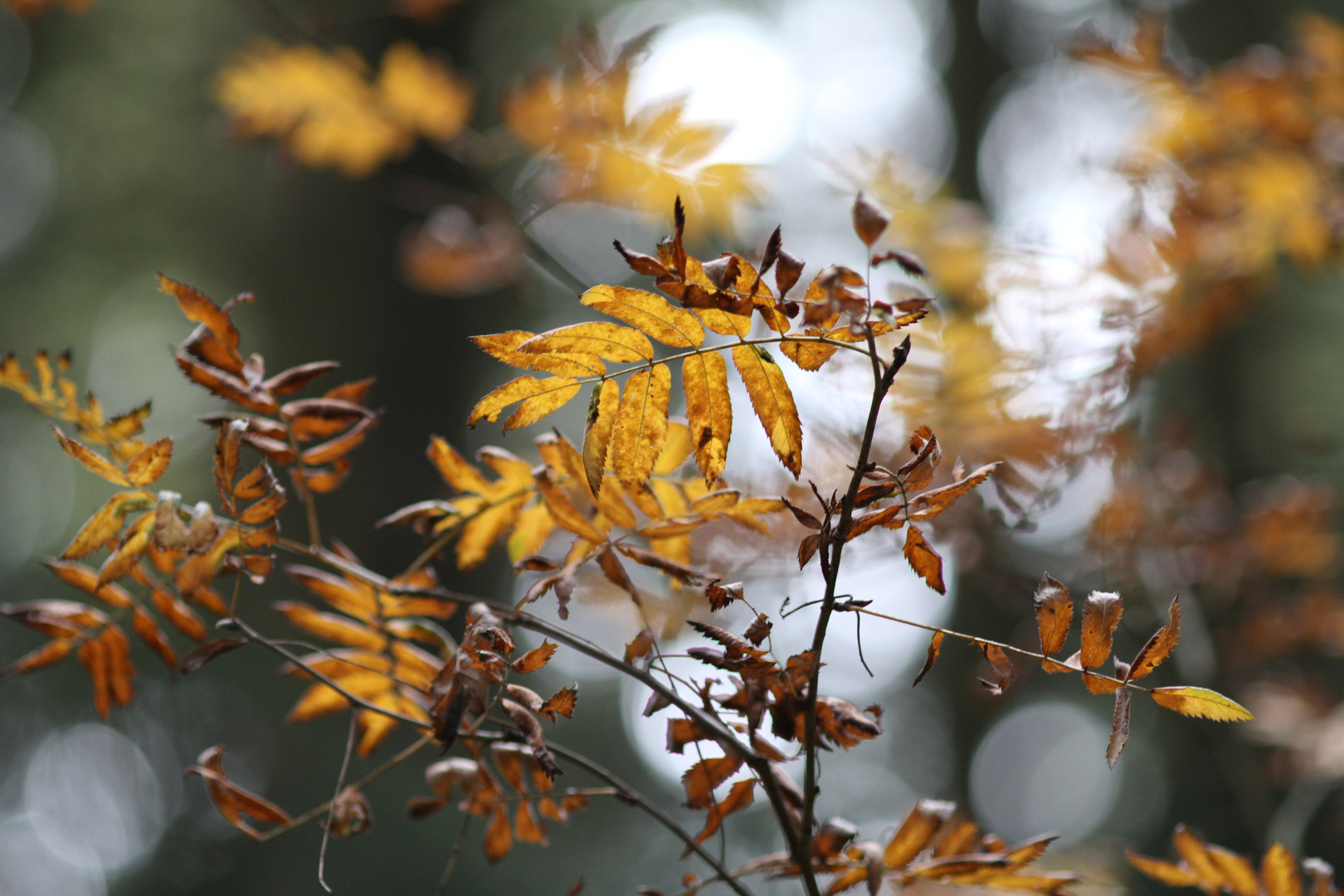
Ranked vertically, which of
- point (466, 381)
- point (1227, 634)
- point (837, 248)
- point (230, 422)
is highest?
point (230, 422)

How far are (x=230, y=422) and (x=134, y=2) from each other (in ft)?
18.9

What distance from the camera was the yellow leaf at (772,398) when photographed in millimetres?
479

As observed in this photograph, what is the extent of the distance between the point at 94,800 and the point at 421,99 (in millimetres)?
3840

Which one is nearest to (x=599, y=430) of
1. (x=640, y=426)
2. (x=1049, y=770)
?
(x=640, y=426)

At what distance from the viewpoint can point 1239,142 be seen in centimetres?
150

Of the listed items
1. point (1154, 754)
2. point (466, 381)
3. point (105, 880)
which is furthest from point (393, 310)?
point (1154, 754)

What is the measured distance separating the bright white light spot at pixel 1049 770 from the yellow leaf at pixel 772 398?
4455 mm

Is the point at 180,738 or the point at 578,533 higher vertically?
the point at 578,533

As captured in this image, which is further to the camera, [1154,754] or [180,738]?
[1154,754]

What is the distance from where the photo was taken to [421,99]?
1595 millimetres

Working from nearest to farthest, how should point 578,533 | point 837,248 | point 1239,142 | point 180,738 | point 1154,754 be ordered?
point 578,533
point 1239,142
point 837,248
point 180,738
point 1154,754

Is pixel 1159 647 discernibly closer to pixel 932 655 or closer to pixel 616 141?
pixel 932 655

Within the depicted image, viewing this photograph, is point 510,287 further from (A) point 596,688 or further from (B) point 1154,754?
(B) point 1154,754

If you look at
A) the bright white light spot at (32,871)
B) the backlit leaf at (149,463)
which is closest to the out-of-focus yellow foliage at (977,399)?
the backlit leaf at (149,463)
